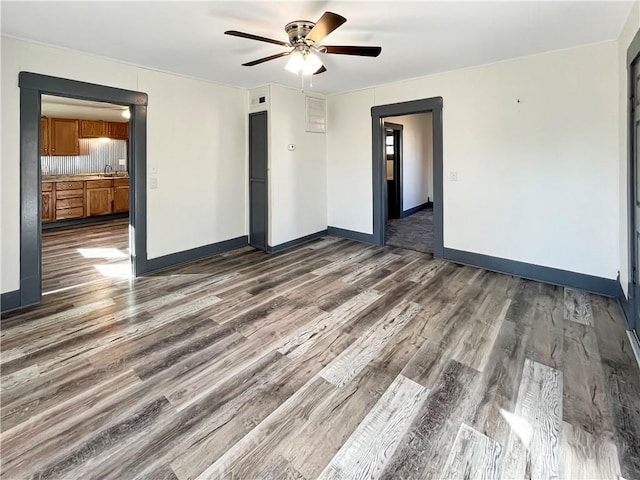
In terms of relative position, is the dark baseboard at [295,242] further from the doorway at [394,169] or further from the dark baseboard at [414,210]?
the dark baseboard at [414,210]

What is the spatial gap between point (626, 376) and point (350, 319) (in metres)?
1.88

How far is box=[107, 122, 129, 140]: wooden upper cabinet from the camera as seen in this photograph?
795 centimetres

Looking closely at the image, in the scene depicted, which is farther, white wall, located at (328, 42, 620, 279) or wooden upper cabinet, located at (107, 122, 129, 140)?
wooden upper cabinet, located at (107, 122, 129, 140)


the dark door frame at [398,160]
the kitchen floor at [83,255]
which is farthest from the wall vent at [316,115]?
the kitchen floor at [83,255]

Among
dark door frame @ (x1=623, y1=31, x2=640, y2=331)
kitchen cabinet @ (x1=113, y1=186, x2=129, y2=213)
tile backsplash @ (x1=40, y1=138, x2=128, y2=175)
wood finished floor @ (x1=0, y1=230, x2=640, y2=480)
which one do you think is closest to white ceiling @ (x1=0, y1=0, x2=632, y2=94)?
dark door frame @ (x1=623, y1=31, x2=640, y2=331)

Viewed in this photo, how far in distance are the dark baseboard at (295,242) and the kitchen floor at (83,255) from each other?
1.94m

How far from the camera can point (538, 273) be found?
12.9ft

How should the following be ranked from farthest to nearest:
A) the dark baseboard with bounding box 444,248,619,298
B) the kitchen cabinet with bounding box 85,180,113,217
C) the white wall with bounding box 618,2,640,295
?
the kitchen cabinet with bounding box 85,180,113,217, the dark baseboard with bounding box 444,248,619,298, the white wall with bounding box 618,2,640,295

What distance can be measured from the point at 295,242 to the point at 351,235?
39.2 inches

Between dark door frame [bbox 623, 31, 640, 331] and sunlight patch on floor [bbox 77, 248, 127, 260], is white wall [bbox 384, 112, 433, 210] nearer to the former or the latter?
dark door frame [bbox 623, 31, 640, 331]

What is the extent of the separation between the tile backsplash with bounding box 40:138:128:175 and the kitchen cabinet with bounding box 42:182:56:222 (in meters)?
0.80

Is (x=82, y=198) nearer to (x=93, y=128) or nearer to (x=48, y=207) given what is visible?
(x=48, y=207)

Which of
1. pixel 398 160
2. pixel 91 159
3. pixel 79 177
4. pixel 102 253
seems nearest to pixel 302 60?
pixel 102 253

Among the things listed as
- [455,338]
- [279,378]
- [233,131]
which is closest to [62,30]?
[233,131]
